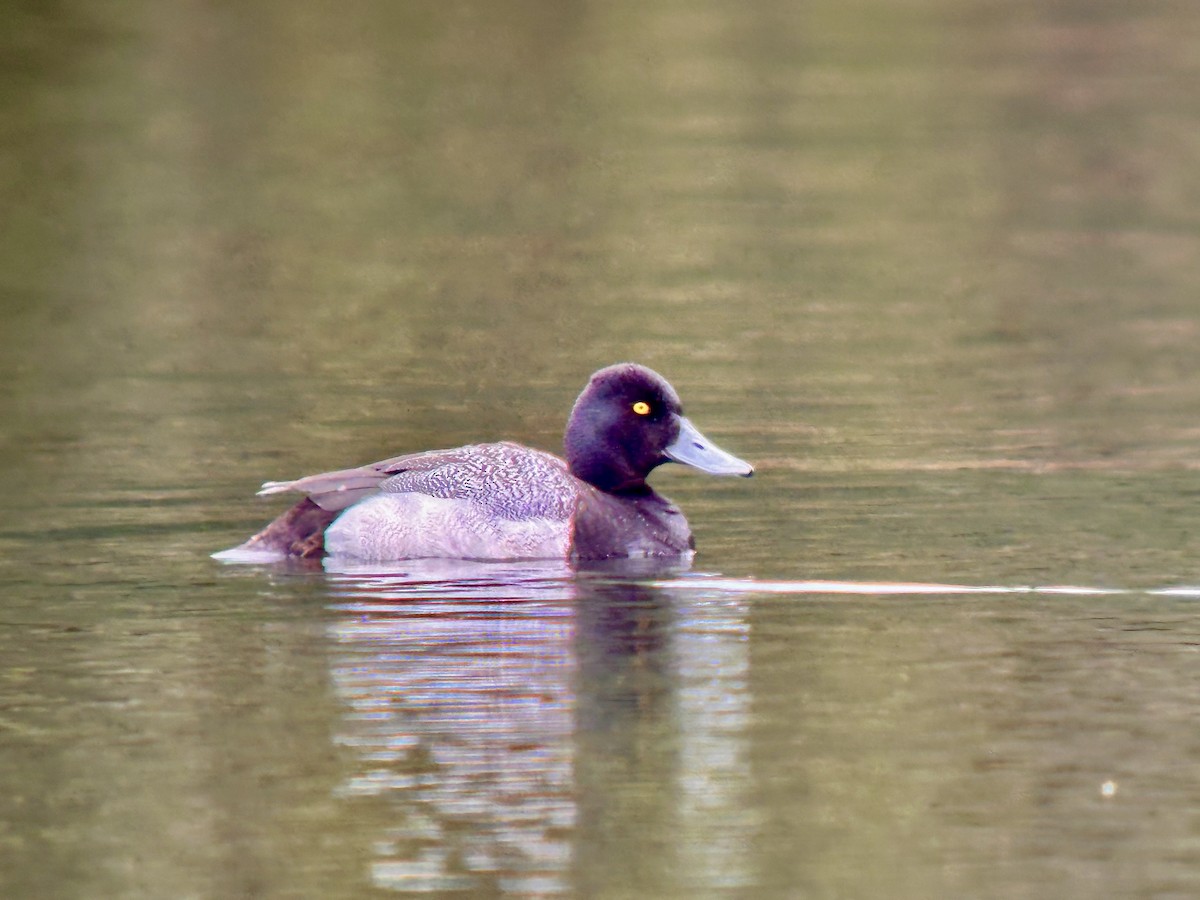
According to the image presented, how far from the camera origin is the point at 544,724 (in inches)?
405

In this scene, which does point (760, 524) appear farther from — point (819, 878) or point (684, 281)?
point (684, 281)

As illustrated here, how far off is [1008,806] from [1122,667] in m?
2.04

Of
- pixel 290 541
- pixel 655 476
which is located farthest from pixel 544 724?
pixel 655 476

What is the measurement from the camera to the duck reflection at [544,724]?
344 inches

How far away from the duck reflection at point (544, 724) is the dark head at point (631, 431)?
104 centimetres

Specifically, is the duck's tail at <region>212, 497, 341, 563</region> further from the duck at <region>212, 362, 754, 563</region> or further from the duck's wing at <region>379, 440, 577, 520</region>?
the duck's wing at <region>379, 440, 577, 520</region>

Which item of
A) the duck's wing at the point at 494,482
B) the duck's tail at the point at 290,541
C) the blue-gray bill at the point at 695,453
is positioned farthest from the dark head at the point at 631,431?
the duck's tail at the point at 290,541

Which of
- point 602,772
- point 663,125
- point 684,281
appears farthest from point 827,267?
point 602,772

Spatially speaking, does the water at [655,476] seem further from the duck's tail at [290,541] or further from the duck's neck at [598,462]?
the duck's neck at [598,462]

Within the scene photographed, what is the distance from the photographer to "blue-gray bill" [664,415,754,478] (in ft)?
47.4

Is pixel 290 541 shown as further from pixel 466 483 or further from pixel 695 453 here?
pixel 695 453

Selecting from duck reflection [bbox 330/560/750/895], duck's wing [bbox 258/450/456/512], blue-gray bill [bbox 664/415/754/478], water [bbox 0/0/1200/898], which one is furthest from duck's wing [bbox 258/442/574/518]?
blue-gray bill [bbox 664/415/754/478]

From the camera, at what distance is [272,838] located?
29.3ft

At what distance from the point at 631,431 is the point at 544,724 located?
4.37 meters
